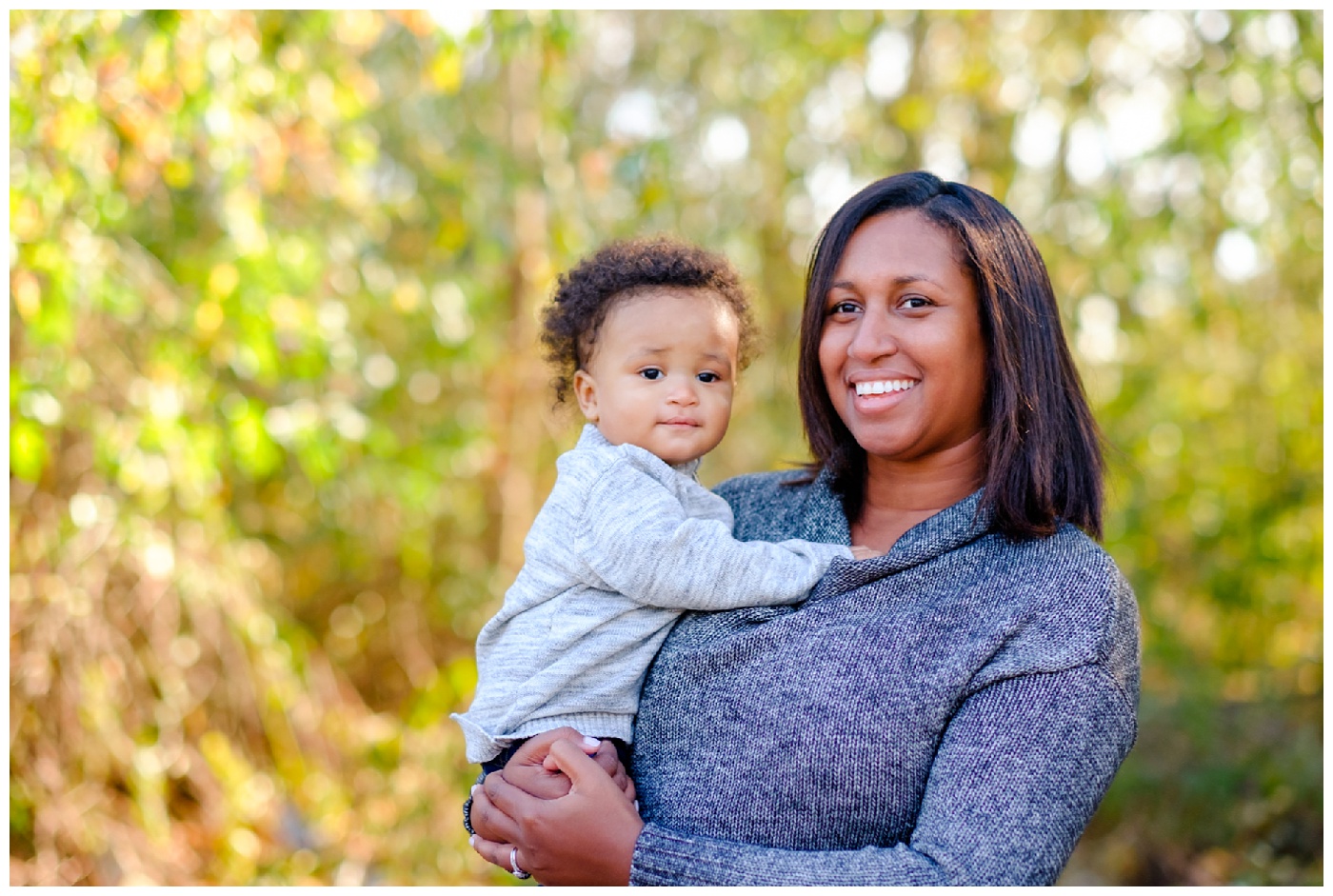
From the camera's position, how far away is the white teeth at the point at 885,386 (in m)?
1.67

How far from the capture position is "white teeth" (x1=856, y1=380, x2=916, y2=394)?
1671 millimetres

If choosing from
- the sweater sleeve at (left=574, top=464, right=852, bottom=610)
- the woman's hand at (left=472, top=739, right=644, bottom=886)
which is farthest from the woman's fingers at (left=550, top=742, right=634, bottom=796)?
the sweater sleeve at (left=574, top=464, right=852, bottom=610)

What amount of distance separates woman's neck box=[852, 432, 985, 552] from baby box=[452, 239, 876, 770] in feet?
0.30

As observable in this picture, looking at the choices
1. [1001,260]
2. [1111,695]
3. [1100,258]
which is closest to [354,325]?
[1100,258]

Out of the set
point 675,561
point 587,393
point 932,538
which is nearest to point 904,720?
point 932,538

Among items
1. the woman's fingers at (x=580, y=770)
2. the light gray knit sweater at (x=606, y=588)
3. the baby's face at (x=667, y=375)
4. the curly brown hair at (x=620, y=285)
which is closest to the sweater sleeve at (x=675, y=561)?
the light gray knit sweater at (x=606, y=588)

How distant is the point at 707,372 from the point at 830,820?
0.68 metres

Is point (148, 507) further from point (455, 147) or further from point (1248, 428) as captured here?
point (1248, 428)

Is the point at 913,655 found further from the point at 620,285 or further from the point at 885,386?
the point at 620,285

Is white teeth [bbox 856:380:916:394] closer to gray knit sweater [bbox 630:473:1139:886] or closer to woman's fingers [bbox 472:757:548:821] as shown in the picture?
gray knit sweater [bbox 630:473:1139:886]

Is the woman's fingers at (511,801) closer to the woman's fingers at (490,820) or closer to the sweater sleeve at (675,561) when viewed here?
the woman's fingers at (490,820)

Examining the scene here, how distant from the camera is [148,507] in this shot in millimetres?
3387

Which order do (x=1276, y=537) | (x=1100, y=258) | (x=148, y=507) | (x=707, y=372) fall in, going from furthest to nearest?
(x=1276, y=537) → (x=1100, y=258) → (x=148, y=507) → (x=707, y=372)

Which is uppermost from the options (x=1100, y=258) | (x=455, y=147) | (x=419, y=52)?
(x=419, y=52)
